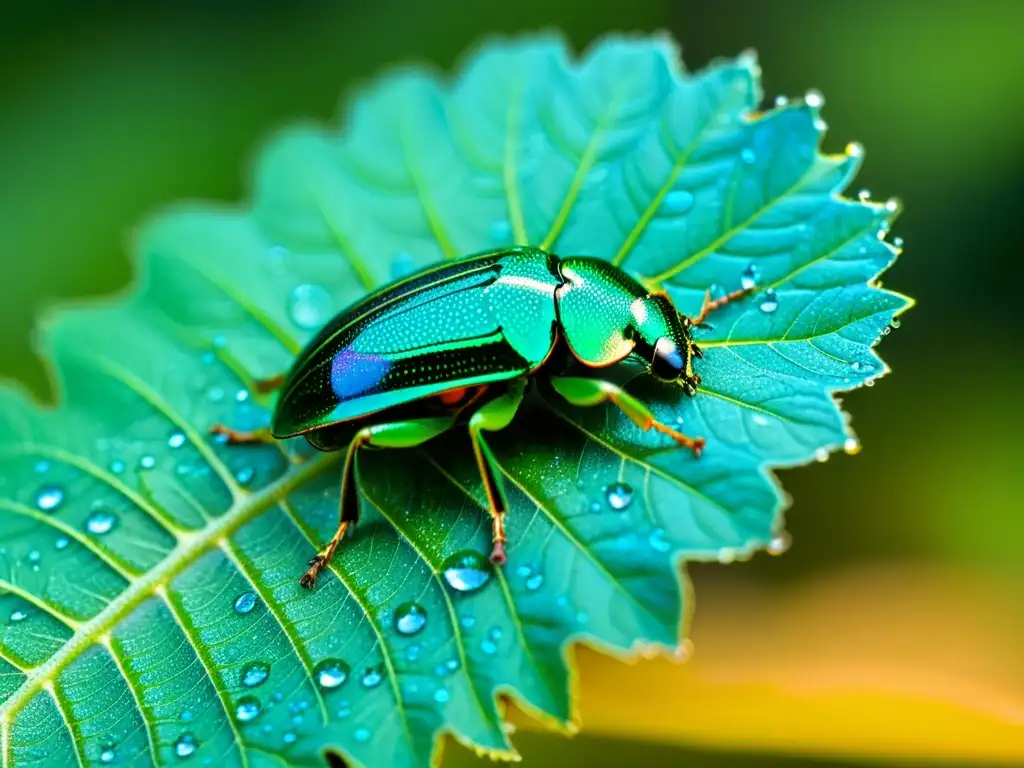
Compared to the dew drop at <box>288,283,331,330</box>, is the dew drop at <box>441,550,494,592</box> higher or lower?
lower

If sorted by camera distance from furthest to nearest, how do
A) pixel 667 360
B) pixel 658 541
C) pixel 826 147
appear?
1. pixel 826 147
2. pixel 667 360
3. pixel 658 541

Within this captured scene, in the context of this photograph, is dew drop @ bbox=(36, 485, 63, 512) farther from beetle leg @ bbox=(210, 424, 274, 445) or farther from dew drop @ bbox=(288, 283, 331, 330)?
dew drop @ bbox=(288, 283, 331, 330)

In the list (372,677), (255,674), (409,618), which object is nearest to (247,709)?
(255,674)

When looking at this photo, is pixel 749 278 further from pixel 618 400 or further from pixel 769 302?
pixel 618 400

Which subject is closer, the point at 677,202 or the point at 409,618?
the point at 409,618

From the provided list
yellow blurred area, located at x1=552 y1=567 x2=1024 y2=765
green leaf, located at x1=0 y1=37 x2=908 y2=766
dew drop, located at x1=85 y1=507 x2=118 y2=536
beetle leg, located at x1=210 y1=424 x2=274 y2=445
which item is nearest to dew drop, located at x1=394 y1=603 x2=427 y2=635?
green leaf, located at x1=0 y1=37 x2=908 y2=766

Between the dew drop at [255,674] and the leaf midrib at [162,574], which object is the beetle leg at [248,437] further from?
the dew drop at [255,674]
